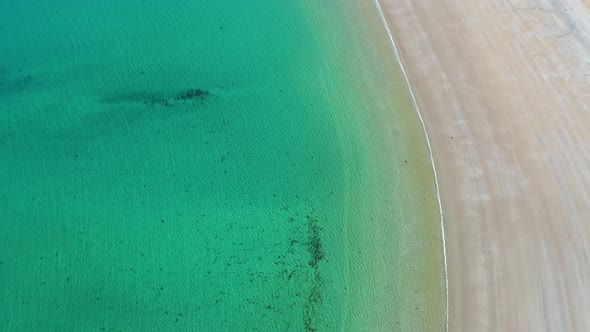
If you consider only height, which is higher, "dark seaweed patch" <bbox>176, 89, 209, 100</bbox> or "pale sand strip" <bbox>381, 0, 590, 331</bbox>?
"dark seaweed patch" <bbox>176, 89, 209, 100</bbox>

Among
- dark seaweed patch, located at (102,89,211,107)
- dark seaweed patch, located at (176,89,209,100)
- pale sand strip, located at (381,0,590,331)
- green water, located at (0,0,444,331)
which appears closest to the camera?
pale sand strip, located at (381,0,590,331)

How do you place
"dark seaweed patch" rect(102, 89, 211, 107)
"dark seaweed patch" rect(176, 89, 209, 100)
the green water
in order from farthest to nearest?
"dark seaweed patch" rect(176, 89, 209, 100)
"dark seaweed patch" rect(102, 89, 211, 107)
the green water

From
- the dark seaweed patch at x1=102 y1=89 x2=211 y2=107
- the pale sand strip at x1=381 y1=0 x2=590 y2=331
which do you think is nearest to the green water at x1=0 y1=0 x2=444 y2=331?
the dark seaweed patch at x1=102 y1=89 x2=211 y2=107

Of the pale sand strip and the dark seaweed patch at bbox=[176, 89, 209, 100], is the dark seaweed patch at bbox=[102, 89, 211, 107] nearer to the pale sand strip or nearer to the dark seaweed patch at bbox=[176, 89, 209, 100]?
the dark seaweed patch at bbox=[176, 89, 209, 100]

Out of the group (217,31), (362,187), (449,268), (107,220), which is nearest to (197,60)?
(217,31)

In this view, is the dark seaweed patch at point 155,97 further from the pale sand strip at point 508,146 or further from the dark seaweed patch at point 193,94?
the pale sand strip at point 508,146

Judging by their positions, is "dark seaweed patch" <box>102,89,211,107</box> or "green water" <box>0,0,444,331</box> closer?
"green water" <box>0,0,444,331</box>

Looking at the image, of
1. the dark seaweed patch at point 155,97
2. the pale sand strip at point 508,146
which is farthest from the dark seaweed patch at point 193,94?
the pale sand strip at point 508,146

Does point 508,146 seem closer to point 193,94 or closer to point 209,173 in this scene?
point 209,173
